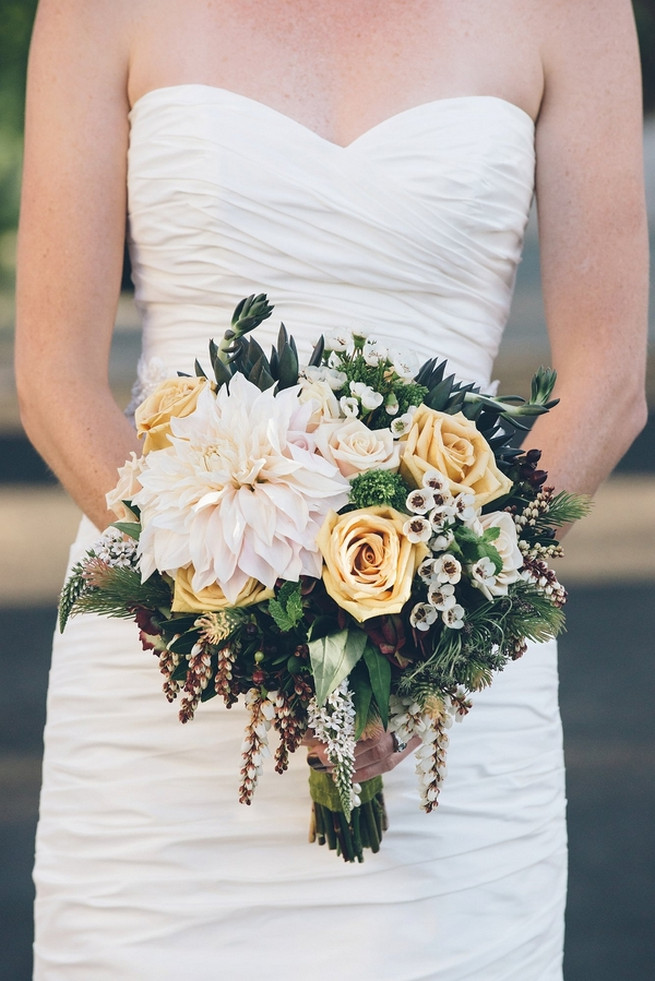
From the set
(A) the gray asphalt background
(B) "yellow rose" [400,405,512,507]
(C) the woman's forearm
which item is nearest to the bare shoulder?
(C) the woman's forearm

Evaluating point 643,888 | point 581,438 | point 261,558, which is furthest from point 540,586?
point 643,888

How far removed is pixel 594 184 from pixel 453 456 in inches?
36.9

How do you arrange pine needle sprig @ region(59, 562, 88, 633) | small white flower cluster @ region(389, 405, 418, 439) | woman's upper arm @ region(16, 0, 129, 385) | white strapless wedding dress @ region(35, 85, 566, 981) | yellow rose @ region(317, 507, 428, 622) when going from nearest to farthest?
yellow rose @ region(317, 507, 428, 622)
small white flower cluster @ region(389, 405, 418, 439)
pine needle sprig @ region(59, 562, 88, 633)
white strapless wedding dress @ region(35, 85, 566, 981)
woman's upper arm @ region(16, 0, 129, 385)

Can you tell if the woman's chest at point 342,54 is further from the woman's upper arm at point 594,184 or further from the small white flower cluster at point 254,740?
the small white flower cluster at point 254,740

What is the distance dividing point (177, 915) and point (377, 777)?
1.43 ft

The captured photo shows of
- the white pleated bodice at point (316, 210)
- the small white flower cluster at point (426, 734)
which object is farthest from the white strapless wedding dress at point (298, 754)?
the small white flower cluster at point (426, 734)

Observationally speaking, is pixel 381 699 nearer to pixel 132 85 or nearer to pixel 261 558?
pixel 261 558

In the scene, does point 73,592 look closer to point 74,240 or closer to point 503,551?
point 503,551

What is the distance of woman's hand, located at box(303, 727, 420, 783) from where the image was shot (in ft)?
5.90

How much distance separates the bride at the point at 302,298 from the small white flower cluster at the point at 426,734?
1.55 ft

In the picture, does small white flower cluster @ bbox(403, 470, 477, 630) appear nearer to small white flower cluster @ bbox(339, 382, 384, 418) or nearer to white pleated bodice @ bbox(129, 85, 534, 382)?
small white flower cluster @ bbox(339, 382, 384, 418)

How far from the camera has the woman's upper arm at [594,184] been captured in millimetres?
2311

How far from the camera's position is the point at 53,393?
7.23ft

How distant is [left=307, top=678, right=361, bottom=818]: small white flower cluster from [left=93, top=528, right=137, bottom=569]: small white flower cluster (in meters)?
0.31
